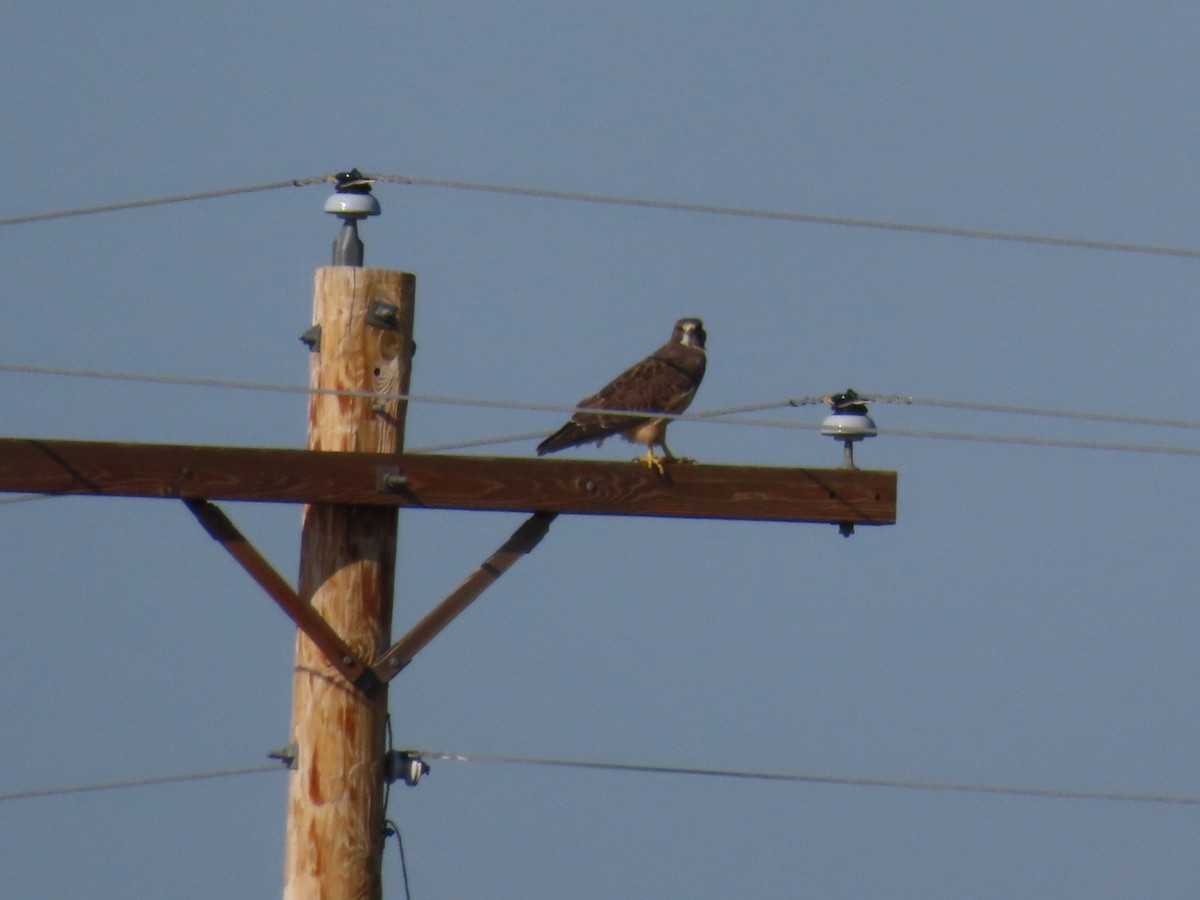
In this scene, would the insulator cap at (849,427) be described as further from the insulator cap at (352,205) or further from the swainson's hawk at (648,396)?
the insulator cap at (352,205)

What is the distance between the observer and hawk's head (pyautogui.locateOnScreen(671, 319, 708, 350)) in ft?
34.9

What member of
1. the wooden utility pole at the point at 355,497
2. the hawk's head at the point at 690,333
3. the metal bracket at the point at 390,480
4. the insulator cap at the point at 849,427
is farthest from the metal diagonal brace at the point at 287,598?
the hawk's head at the point at 690,333

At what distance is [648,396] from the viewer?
9.63 meters

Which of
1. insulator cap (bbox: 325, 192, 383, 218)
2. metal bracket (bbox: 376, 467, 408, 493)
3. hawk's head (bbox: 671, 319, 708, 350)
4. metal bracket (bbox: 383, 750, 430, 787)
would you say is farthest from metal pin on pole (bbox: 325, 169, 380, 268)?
hawk's head (bbox: 671, 319, 708, 350)

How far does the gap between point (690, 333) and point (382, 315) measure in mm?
4533

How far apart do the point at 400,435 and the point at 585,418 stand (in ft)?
6.34

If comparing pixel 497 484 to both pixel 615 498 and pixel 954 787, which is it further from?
pixel 954 787

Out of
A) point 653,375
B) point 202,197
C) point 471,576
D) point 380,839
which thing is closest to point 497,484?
point 471,576

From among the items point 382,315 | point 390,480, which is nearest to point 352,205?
point 382,315

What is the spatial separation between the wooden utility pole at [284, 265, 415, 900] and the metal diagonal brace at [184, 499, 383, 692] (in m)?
0.06

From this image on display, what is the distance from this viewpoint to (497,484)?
6152 millimetres

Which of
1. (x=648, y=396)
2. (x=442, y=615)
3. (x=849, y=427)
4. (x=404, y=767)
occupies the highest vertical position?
(x=648, y=396)

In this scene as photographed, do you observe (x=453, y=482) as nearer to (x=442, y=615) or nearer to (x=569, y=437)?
(x=442, y=615)

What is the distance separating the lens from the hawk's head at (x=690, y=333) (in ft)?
34.9
